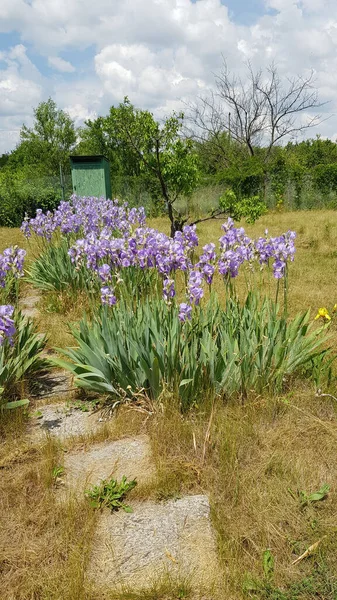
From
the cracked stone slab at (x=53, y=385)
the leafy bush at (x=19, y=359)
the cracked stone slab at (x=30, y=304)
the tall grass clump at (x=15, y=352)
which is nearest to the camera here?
the tall grass clump at (x=15, y=352)

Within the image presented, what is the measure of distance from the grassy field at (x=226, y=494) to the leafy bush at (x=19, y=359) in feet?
1.46

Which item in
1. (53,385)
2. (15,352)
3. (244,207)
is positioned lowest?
(53,385)

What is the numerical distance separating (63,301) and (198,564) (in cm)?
436

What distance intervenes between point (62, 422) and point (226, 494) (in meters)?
1.33

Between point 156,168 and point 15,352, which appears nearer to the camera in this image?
point 15,352

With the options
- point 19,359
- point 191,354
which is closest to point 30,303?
point 19,359

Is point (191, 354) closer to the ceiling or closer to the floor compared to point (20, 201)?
closer to the floor

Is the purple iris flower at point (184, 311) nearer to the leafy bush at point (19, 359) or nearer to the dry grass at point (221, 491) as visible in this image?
the dry grass at point (221, 491)

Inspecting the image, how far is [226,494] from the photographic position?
7.86 feet

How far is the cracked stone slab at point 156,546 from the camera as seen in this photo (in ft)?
6.39

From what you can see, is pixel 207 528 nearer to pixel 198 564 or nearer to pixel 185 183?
pixel 198 564

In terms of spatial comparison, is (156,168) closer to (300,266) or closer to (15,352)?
(300,266)

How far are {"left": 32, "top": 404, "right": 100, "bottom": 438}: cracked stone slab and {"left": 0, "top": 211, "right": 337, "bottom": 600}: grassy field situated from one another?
136mm

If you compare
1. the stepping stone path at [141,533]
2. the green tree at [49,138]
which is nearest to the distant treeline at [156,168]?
the green tree at [49,138]
